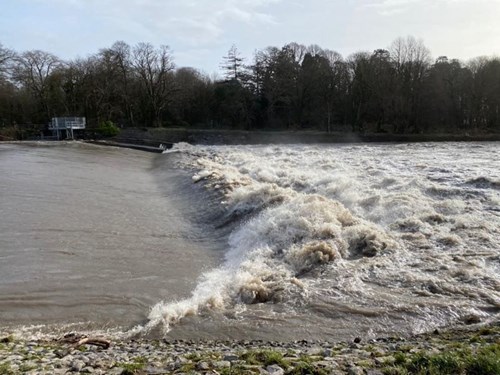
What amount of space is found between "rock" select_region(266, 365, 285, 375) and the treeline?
49437 millimetres

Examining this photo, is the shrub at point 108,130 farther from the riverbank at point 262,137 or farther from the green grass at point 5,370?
the green grass at point 5,370

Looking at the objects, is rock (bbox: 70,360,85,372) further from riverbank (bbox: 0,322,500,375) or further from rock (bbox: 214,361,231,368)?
rock (bbox: 214,361,231,368)

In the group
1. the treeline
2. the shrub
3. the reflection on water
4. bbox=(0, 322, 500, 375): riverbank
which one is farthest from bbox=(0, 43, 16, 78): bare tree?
bbox=(0, 322, 500, 375): riverbank

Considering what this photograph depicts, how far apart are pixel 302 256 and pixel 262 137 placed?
133ft

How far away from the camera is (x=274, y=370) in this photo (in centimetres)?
437

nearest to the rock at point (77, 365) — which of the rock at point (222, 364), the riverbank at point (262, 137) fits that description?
the rock at point (222, 364)

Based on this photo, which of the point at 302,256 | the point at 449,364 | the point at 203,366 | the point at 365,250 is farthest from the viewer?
the point at 365,250

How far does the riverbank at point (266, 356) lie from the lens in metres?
4.29

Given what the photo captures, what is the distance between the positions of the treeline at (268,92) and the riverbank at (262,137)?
17.9 feet

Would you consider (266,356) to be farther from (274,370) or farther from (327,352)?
(327,352)

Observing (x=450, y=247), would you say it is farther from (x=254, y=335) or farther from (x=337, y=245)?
(x=254, y=335)

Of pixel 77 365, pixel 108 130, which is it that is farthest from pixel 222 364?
pixel 108 130

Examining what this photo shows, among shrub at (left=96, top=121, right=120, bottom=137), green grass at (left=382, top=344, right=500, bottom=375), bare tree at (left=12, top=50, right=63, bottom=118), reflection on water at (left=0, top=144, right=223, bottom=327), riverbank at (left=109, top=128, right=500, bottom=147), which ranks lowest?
reflection on water at (left=0, top=144, right=223, bottom=327)

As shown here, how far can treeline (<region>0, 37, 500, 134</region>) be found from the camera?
1984 inches
